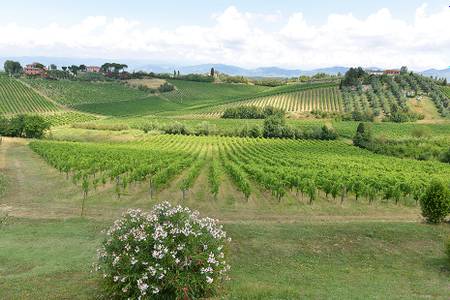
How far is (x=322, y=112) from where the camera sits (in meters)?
138

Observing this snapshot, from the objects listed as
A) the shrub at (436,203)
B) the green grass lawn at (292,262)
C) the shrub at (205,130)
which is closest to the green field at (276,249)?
the green grass lawn at (292,262)

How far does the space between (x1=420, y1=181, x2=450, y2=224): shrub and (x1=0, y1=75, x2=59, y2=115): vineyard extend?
452 ft

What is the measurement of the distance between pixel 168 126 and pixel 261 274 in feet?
316

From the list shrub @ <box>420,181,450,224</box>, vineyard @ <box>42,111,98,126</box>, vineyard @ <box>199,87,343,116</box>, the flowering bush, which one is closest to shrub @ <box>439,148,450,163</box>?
shrub @ <box>420,181,450,224</box>

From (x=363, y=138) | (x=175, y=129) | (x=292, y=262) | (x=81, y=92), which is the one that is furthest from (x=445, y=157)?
(x=81, y=92)

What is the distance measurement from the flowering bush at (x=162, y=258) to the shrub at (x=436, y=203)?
1646 cm

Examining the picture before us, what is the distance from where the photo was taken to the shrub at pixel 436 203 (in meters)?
23.9

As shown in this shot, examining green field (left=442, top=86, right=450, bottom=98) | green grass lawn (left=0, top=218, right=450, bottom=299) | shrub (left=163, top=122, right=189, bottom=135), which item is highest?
green field (left=442, top=86, right=450, bottom=98)

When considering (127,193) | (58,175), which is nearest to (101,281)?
(127,193)

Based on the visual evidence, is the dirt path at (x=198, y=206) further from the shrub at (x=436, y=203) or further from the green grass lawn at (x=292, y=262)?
the green grass lawn at (x=292, y=262)

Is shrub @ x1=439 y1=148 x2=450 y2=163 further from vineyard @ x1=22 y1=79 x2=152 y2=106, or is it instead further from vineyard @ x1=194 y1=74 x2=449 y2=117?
vineyard @ x1=22 y1=79 x2=152 y2=106

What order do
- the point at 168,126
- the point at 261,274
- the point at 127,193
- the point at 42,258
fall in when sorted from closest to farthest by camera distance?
1. the point at 261,274
2. the point at 42,258
3. the point at 127,193
4. the point at 168,126

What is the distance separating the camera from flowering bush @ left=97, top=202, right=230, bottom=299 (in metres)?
11.6

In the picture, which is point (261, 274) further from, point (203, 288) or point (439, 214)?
point (439, 214)
